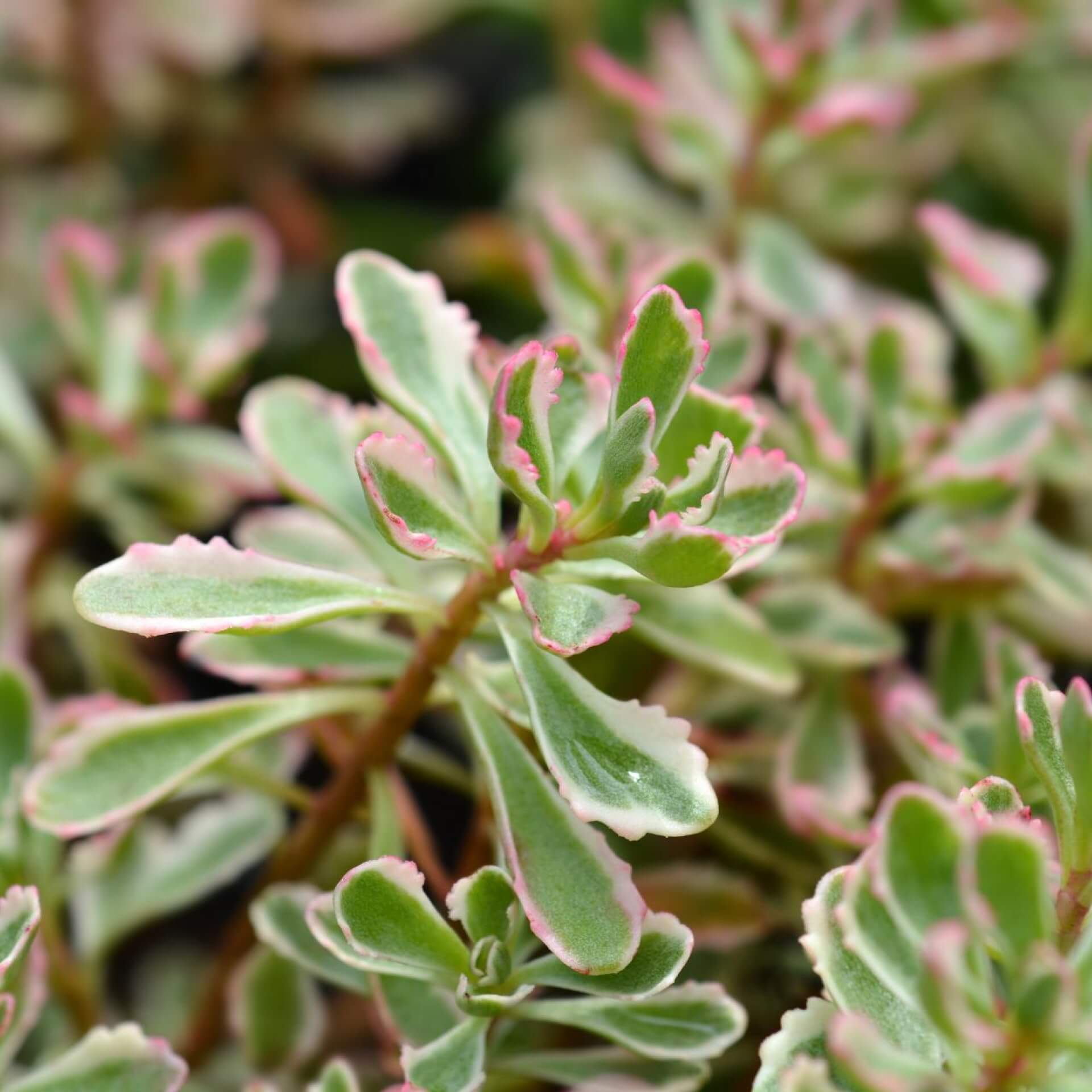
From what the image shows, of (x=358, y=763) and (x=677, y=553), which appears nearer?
(x=677, y=553)

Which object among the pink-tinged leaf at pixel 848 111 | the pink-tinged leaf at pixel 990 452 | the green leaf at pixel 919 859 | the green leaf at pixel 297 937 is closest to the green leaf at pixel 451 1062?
the green leaf at pixel 297 937

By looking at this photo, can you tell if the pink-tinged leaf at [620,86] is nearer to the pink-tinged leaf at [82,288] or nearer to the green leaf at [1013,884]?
the pink-tinged leaf at [82,288]

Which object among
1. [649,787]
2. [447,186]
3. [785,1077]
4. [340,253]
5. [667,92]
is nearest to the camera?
[785,1077]

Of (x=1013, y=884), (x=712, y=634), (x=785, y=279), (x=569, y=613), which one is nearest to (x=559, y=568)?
(x=569, y=613)

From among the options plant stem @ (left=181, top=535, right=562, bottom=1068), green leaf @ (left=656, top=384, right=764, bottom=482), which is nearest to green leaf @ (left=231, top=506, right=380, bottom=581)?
plant stem @ (left=181, top=535, right=562, bottom=1068)

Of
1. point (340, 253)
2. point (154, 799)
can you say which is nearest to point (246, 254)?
point (340, 253)

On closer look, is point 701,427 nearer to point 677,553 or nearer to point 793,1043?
point 677,553

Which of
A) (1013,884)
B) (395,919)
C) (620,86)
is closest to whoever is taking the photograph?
(1013,884)

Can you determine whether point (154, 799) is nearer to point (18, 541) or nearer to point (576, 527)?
point (576, 527)
